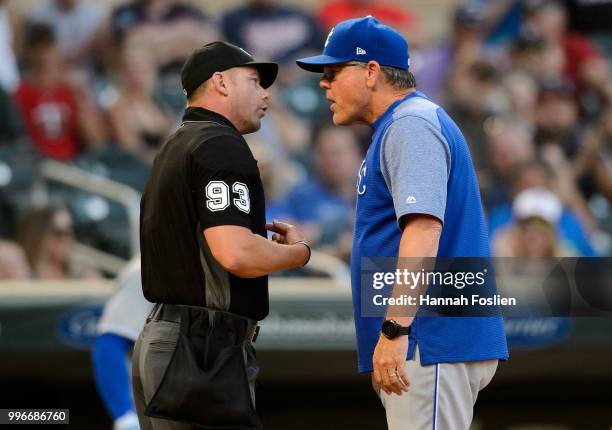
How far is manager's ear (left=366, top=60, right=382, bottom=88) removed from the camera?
12.1 feet

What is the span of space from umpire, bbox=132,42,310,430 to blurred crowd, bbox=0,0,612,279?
12.7ft

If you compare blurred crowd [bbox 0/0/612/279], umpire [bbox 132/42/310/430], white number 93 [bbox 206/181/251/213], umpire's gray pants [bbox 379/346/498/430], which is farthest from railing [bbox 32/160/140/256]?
umpire's gray pants [bbox 379/346/498/430]

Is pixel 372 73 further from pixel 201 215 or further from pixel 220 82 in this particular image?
pixel 201 215

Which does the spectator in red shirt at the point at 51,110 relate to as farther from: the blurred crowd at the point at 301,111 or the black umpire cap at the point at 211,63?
the black umpire cap at the point at 211,63

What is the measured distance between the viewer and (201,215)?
133 inches

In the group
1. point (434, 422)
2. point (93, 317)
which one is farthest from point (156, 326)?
point (93, 317)

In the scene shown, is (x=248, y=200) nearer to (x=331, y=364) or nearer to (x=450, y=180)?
(x=450, y=180)

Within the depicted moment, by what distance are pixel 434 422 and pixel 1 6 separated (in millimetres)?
6933

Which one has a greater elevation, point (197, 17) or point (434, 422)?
point (197, 17)

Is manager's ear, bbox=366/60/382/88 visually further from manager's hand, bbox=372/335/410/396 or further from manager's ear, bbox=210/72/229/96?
manager's hand, bbox=372/335/410/396

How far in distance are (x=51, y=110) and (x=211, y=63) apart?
17.5 ft

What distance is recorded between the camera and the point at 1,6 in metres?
9.16

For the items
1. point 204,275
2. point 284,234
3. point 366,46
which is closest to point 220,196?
point 204,275

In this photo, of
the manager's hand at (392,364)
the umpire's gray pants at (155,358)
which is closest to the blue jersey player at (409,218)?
the manager's hand at (392,364)
